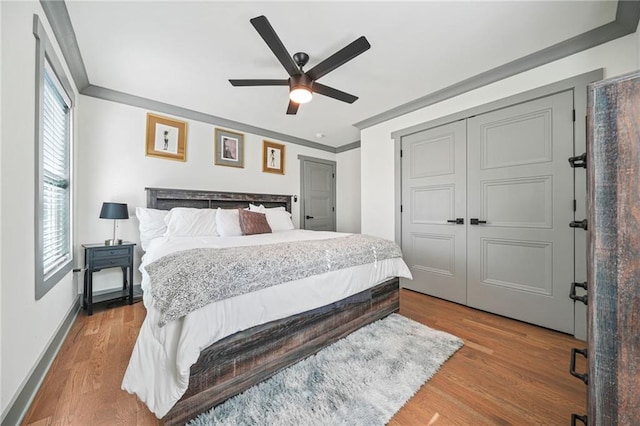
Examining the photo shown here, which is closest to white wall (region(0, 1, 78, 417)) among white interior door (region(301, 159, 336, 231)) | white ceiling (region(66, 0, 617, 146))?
white ceiling (region(66, 0, 617, 146))

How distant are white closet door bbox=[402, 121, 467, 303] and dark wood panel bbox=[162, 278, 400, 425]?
4.43 feet

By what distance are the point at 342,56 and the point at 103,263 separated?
3.02m

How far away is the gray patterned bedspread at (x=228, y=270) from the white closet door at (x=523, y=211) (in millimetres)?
1653

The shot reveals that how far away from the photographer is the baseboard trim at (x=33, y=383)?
3.98 feet

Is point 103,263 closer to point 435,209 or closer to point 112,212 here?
point 112,212

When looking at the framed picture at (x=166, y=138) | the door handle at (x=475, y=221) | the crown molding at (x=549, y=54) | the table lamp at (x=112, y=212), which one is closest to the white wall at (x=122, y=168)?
the framed picture at (x=166, y=138)

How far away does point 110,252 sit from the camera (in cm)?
266

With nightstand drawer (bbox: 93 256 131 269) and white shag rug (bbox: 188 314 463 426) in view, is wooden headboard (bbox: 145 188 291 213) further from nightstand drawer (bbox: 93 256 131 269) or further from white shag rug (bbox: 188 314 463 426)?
white shag rug (bbox: 188 314 463 426)

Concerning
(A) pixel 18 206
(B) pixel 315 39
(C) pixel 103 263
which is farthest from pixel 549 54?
(C) pixel 103 263

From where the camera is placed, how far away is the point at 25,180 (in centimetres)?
143

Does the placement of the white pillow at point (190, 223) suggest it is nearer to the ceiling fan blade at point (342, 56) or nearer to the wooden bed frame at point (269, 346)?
the wooden bed frame at point (269, 346)

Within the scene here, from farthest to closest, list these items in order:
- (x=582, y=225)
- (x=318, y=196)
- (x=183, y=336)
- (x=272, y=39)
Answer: (x=318, y=196) → (x=272, y=39) → (x=183, y=336) → (x=582, y=225)

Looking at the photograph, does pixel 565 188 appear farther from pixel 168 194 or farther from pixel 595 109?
pixel 168 194

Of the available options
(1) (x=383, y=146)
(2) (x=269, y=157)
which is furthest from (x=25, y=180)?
(1) (x=383, y=146)
